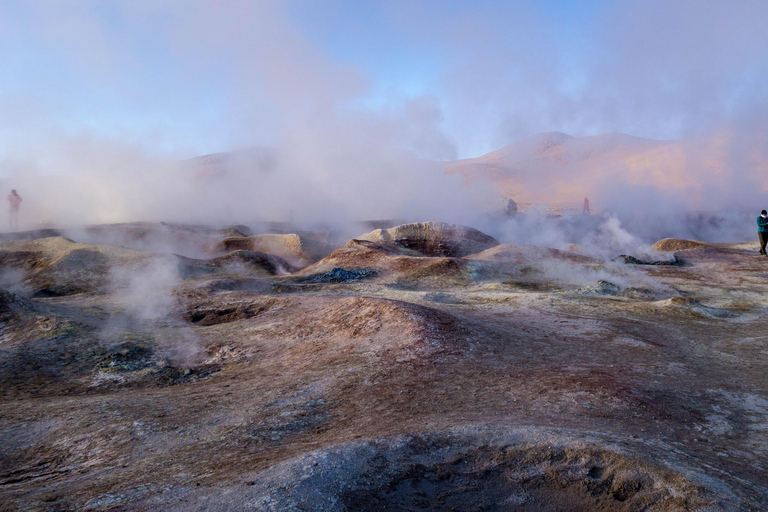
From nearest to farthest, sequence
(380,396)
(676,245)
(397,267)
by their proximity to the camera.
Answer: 1. (380,396)
2. (397,267)
3. (676,245)

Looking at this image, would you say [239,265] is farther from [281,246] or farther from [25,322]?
[25,322]

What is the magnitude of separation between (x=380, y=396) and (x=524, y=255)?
46.0 ft

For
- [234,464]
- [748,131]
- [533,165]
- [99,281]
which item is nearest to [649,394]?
[234,464]

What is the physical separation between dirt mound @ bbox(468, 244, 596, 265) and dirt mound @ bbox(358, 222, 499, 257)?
3.34 meters

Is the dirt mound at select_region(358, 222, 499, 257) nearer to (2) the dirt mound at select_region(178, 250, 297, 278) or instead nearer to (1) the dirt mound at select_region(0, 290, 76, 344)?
(2) the dirt mound at select_region(178, 250, 297, 278)

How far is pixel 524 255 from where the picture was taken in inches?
734

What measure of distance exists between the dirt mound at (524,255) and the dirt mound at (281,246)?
756cm

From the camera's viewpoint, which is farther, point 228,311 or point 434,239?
point 434,239

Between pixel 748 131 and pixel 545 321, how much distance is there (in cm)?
5291

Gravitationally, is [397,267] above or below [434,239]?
below

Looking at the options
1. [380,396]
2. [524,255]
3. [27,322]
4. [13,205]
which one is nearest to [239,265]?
[27,322]

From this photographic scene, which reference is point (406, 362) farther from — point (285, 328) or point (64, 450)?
point (64, 450)

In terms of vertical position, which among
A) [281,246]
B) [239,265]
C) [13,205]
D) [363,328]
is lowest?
[363,328]

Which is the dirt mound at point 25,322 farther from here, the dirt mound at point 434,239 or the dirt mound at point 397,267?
the dirt mound at point 434,239
